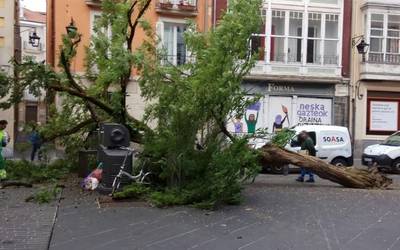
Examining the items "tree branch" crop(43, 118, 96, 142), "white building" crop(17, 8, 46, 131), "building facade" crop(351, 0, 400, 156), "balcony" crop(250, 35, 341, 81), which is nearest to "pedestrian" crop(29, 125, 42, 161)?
"tree branch" crop(43, 118, 96, 142)

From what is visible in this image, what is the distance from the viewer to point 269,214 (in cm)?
990

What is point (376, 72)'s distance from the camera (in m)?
29.7

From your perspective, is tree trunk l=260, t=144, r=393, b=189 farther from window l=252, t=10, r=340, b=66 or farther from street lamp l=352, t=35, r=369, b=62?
window l=252, t=10, r=340, b=66

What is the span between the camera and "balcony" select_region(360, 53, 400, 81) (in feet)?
97.1

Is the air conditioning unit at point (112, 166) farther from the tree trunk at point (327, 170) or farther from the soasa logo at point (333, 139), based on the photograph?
the soasa logo at point (333, 139)

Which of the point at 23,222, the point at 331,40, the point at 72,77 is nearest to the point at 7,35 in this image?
the point at 72,77

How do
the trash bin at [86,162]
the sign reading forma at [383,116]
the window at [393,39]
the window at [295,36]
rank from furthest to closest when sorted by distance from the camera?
1. the sign reading forma at [383,116]
2. the window at [393,39]
3. the window at [295,36]
4. the trash bin at [86,162]

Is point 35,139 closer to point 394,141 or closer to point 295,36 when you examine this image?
point 394,141

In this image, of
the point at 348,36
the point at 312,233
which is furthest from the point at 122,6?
the point at 348,36

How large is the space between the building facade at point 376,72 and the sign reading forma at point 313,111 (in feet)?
4.44

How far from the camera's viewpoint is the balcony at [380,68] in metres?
29.6

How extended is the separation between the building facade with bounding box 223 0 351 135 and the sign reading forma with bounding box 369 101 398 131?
157 centimetres

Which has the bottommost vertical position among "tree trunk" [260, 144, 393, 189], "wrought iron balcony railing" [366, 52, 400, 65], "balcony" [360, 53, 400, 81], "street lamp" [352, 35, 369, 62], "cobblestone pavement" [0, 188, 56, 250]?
"cobblestone pavement" [0, 188, 56, 250]

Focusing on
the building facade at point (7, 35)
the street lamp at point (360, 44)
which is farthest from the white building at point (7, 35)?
the street lamp at point (360, 44)
